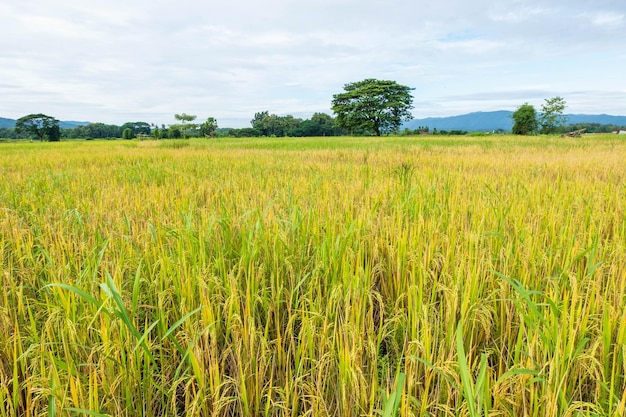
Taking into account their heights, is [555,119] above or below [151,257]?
above

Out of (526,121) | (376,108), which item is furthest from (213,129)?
(526,121)

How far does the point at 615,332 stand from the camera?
1.23m

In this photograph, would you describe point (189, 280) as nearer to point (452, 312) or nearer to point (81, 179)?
point (452, 312)

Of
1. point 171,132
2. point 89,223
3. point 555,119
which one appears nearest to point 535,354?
point 89,223

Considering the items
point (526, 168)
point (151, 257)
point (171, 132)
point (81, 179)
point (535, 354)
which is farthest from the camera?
point (171, 132)

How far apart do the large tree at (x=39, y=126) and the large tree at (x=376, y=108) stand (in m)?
73.5

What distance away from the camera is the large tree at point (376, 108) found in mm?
54219

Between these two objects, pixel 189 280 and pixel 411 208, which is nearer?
pixel 189 280

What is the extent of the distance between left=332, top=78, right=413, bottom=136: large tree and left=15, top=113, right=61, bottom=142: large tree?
73.5 m

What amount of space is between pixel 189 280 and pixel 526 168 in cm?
631

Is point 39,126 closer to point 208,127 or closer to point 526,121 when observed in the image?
point 208,127

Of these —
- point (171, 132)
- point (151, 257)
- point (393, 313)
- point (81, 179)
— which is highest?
point (171, 132)

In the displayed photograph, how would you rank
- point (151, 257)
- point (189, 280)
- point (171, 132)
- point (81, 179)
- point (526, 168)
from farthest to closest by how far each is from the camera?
point (171, 132)
point (526, 168)
point (81, 179)
point (151, 257)
point (189, 280)

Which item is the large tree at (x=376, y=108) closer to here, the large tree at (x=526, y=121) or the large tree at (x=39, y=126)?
the large tree at (x=526, y=121)
